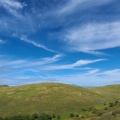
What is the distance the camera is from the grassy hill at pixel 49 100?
111125 millimetres

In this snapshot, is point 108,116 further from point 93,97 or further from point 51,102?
point 93,97

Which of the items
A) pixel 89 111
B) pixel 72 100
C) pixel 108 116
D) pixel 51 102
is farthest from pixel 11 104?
pixel 108 116

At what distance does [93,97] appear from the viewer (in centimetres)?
13862

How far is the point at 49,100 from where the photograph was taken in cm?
12594

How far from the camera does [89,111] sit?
108 metres

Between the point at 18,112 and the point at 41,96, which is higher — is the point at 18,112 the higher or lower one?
the lower one

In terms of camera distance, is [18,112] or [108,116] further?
[18,112]

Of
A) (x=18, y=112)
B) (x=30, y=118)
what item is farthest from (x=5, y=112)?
(x=30, y=118)

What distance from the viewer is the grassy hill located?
111 meters

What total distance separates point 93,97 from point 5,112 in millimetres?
51149

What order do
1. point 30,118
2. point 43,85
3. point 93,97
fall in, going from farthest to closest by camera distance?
1. point 43,85
2. point 93,97
3. point 30,118

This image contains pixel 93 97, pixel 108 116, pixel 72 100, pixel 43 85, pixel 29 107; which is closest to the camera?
pixel 108 116

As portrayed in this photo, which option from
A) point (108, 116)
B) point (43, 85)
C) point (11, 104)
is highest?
point (43, 85)

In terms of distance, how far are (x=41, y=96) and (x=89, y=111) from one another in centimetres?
3372
